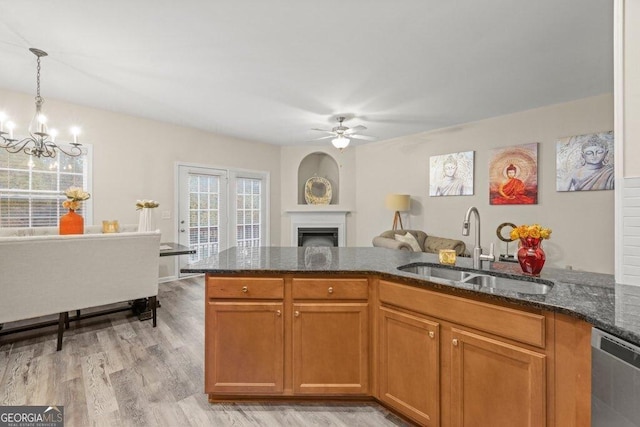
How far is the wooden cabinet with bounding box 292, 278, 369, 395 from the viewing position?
5.88ft

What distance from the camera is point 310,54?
8.93 ft

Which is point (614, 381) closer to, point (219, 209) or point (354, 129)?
point (354, 129)

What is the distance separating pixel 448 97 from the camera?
3.73 m

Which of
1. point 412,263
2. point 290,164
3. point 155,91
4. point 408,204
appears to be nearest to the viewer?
point 412,263

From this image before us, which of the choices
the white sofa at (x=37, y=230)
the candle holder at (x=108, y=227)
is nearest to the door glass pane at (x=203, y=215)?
the white sofa at (x=37, y=230)

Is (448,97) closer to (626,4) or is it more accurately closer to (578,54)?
(578,54)

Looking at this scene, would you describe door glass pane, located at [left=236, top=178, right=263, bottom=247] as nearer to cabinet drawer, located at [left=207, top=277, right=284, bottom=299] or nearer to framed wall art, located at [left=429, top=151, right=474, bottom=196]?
framed wall art, located at [left=429, top=151, right=474, bottom=196]

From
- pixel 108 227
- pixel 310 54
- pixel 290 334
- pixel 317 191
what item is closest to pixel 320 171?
pixel 317 191

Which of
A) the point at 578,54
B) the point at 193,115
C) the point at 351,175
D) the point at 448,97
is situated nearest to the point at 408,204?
the point at 351,175

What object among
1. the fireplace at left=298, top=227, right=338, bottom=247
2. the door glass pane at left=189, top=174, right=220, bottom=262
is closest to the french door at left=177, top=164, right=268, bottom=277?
the door glass pane at left=189, top=174, right=220, bottom=262

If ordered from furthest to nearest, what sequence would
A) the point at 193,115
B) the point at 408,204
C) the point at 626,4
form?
1. the point at 408,204
2. the point at 193,115
3. the point at 626,4

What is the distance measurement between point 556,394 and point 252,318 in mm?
1499

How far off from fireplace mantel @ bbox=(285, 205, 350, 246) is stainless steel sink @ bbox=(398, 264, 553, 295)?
4361 mm

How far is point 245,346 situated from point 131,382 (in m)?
1.02
